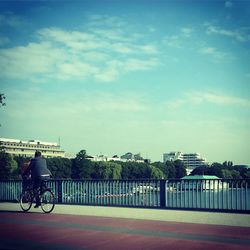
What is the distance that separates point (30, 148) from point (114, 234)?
6401 inches

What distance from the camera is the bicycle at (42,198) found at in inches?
413

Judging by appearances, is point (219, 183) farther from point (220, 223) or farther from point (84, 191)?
point (84, 191)

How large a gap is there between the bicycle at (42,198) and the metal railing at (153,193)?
263cm

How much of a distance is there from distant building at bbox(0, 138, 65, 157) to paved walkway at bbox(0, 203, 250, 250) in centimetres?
14383

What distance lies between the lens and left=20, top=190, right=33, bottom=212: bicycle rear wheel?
1095 cm

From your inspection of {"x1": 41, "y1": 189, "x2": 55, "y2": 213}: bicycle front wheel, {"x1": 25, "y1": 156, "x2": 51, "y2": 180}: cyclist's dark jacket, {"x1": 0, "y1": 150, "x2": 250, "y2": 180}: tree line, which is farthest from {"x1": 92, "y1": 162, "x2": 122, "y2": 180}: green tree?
{"x1": 41, "y1": 189, "x2": 55, "y2": 213}: bicycle front wheel

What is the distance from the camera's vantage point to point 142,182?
12844 mm

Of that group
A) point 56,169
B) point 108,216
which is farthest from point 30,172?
point 56,169

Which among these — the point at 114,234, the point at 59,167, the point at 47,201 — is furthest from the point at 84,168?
the point at 114,234

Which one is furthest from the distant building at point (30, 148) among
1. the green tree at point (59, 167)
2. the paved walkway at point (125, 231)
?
the paved walkway at point (125, 231)

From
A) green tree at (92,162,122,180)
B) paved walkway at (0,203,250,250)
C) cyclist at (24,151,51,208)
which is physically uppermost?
cyclist at (24,151,51,208)

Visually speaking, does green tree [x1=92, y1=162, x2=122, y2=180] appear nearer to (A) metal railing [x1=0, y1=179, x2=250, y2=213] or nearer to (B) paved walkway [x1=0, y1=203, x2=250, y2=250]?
(A) metal railing [x1=0, y1=179, x2=250, y2=213]

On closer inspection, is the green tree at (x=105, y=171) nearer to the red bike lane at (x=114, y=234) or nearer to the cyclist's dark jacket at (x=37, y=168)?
the cyclist's dark jacket at (x=37, y=168)

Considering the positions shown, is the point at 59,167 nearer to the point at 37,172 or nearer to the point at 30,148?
the point at 30,148
